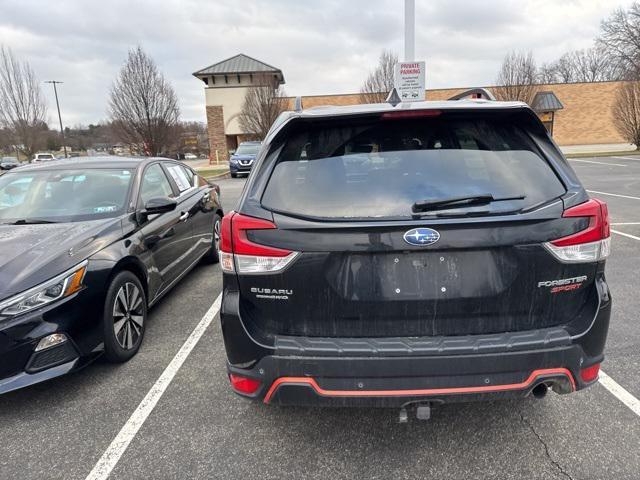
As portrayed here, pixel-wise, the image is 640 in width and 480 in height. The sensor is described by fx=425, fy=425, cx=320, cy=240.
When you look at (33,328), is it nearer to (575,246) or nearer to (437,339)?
(437,339)

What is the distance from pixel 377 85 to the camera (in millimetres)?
31516

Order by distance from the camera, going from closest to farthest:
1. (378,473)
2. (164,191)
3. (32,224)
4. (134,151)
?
1. (378,473)
2. (32,224)
3. (164,191)
4. (134,151)

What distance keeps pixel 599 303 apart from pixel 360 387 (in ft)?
3.90

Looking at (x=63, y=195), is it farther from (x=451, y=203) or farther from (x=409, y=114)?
(x=451, y=203)

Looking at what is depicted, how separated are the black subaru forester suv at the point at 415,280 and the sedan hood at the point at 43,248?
1.60 meters

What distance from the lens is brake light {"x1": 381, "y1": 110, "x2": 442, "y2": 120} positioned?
81.8 inches

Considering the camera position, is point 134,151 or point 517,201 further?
point 134,151

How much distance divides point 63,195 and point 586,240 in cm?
424

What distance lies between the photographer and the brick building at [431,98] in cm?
3962

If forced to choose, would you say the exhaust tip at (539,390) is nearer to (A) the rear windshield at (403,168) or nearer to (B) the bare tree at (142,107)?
(A) the rear windshield at (403,168)

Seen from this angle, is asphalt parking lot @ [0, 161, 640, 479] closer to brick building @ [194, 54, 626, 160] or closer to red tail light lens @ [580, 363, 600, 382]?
red tail light lens @ [580, 363, 600, 382]

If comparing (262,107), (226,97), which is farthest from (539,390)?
(226,97)

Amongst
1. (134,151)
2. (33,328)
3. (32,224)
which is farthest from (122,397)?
(134,151)

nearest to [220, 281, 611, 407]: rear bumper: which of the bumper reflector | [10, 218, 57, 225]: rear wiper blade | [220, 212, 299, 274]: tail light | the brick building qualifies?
[220, 212, 299, 274]: tail light
